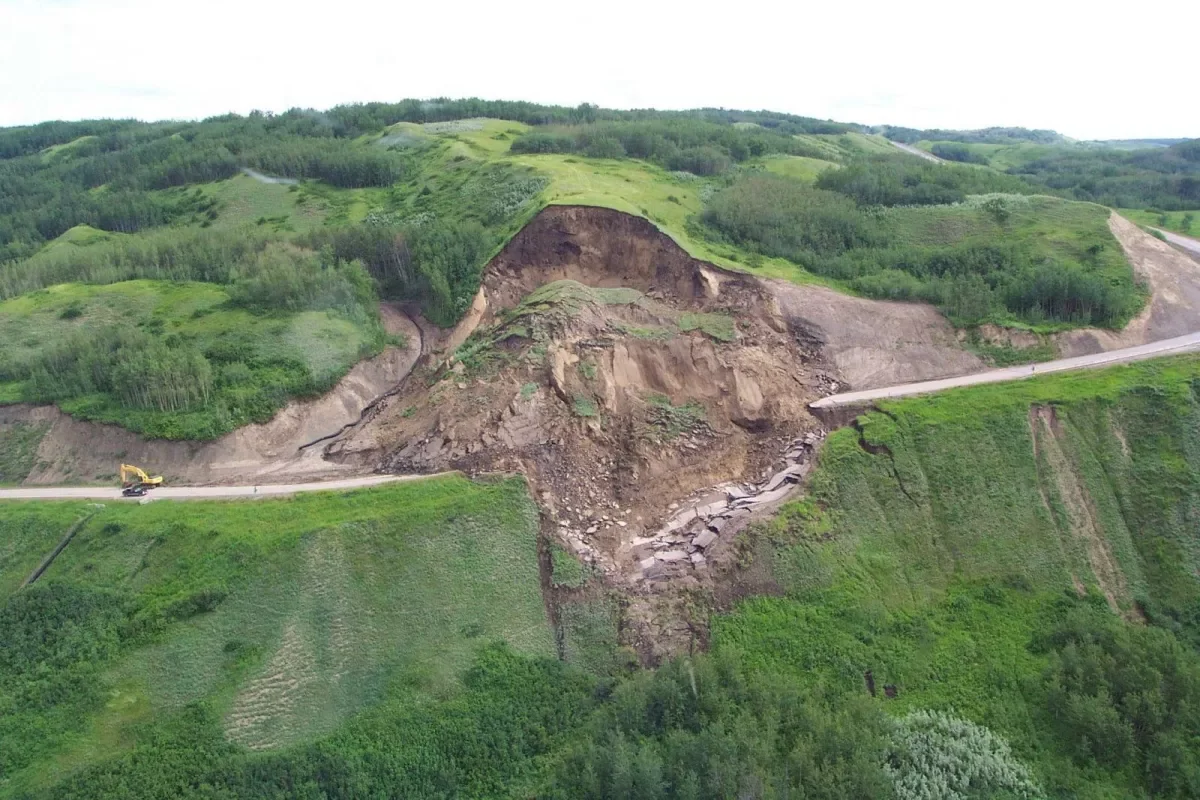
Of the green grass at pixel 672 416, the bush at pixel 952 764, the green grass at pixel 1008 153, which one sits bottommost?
the bush at pixel 952 764

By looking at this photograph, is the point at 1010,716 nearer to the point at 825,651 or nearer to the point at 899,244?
the point at 825,651

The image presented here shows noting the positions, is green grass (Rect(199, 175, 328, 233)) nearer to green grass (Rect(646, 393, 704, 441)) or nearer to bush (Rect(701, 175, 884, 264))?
bush (Rect(701, 175, 884, 264))

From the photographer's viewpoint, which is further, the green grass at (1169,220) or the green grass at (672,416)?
the green grass at (1169,220)

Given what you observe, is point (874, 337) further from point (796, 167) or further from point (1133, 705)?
point (796, 167)

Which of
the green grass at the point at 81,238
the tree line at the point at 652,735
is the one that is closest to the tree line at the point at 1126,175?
the tree line at the point at 652,735

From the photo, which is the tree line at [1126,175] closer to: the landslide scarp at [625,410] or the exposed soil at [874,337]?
the exposed soil at [874,337]

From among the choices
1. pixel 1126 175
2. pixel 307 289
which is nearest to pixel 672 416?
pixel 307 289

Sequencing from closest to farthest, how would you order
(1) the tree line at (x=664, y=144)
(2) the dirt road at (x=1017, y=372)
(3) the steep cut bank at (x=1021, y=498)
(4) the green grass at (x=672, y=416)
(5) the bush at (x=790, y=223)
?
(3) the steep cut bank at (x=1021, y=498), (4) the green grass at (x=672, y=416), (2) the dirt road at (x=1017, y=372), (5) the bush at (x=790, y=223), (1) the tree line at (x=664, y=144)

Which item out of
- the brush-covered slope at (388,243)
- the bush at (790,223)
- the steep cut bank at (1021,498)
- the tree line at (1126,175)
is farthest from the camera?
the tree line at (1126,175)
